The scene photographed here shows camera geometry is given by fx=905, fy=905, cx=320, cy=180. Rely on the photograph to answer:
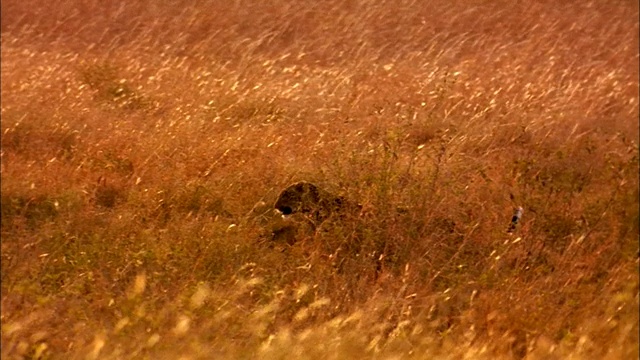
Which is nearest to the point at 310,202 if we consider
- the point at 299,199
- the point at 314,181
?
the point at 299,199

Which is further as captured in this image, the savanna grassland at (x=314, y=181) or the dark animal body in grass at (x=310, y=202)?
the dark animal body in grass at (x=310, y=202)

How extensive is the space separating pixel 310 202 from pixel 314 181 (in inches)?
7.7

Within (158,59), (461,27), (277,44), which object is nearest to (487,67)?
(461,27)

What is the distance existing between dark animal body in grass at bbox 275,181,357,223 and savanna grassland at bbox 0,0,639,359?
0.06 m

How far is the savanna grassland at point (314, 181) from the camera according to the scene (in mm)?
3582

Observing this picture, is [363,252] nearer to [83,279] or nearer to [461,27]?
[83,279]

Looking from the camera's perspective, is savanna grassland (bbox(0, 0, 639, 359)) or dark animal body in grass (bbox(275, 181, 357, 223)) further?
dark animal body in grass (bbox(275, 181, 357, 223))

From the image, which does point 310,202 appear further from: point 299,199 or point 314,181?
point 314,181

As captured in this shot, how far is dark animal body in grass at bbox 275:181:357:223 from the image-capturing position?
176 inches

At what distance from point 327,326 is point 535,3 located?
551cm

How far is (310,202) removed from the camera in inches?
177

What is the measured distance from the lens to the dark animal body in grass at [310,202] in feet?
14.6

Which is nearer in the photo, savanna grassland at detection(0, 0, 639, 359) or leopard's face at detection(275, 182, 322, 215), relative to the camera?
savanna grassland at detection(0, 0, 639, 359)

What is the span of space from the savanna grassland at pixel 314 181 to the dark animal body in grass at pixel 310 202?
0.20ft
